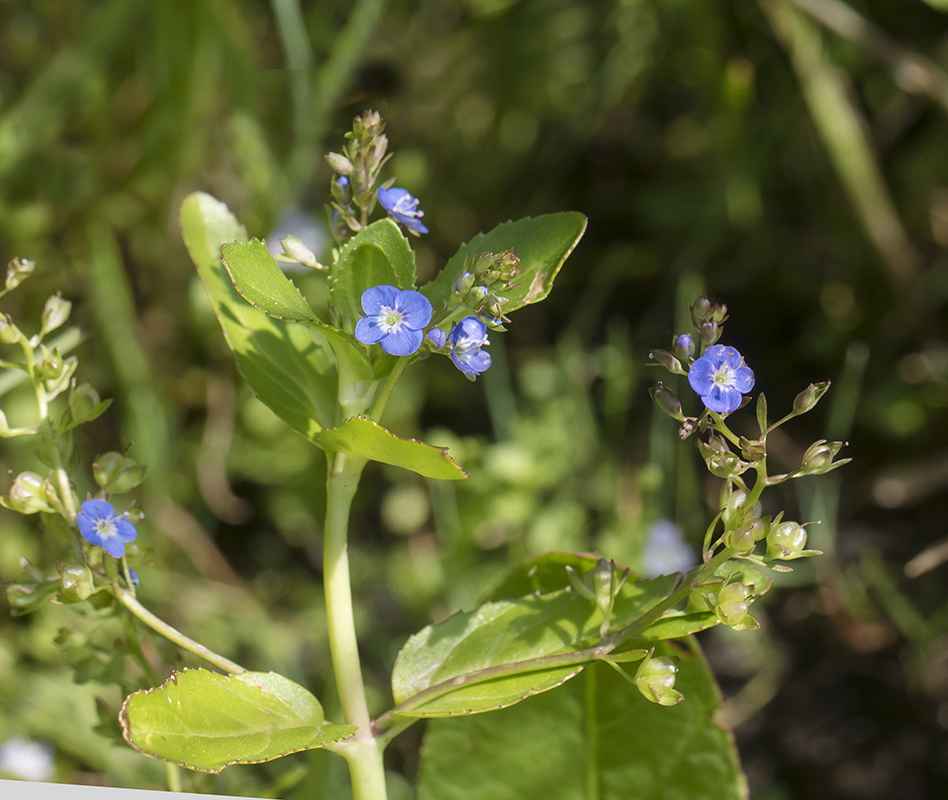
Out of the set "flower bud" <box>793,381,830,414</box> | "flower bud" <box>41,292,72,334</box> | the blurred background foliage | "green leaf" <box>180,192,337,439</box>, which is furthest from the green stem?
the blurred background foliage

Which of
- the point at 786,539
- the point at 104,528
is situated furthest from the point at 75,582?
the point at 786,539

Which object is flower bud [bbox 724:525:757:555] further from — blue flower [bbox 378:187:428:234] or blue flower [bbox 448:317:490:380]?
blue flower [bbox 378:187:428:234]

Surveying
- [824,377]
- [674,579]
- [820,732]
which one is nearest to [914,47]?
[824,377]

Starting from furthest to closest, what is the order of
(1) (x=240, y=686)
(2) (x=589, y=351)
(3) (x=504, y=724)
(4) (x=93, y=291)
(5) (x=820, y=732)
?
(2) (x=589, y=351), (4) (x=93, y=291), (5) (x=820, y=732), (3) (x=504, y=724), (1) (x=240, y=686)

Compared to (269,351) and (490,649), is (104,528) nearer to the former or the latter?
(269,351)

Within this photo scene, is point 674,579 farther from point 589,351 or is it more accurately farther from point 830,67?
point 830,67

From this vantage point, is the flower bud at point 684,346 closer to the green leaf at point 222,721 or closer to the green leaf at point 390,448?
the green leaf at point 390,448

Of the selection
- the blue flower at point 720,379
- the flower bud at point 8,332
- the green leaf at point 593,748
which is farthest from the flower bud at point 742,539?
the flower bud at point 8,332

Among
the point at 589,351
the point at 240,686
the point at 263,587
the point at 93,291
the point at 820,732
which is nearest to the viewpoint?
the point at 240,686
